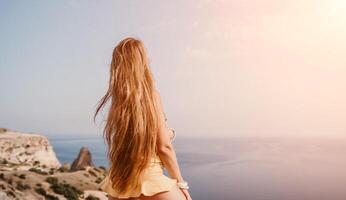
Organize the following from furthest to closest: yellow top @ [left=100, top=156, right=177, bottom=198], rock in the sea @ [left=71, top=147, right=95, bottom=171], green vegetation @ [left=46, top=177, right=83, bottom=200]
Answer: rock in the sea @ [left=71, top=147, right=95, bottom=171] < green vegetation @ [left=46, top=177, right=83, bottom=200] < yellow top @ [left=100, top=156, right=177, bottom=198]

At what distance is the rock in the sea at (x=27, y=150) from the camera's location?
4828 cm

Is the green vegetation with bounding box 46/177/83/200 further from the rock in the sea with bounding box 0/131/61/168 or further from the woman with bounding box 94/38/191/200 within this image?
the woman with bounding box 94/38/191/200

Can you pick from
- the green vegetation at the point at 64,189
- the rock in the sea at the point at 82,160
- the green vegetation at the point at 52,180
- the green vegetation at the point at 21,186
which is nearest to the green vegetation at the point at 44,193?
the green vegetation at the point at 21,186

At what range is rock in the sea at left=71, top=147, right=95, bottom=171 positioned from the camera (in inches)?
2212

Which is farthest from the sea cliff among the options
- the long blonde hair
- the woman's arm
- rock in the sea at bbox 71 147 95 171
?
the woman's arm

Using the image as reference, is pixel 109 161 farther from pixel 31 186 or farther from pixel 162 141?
pixel 31 186

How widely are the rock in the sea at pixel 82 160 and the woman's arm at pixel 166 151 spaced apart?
2069 inches

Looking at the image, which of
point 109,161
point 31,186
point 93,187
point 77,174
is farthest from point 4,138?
point 109,161

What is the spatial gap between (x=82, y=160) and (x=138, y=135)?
54.6 m

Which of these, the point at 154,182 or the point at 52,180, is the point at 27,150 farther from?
the point at 154,182

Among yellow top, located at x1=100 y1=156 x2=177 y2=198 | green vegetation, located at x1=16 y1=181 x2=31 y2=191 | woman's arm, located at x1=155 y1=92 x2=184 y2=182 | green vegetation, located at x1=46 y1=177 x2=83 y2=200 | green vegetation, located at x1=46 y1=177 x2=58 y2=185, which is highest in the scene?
woman's arm, located at x1=155 y1=92 x2=184 y2=182

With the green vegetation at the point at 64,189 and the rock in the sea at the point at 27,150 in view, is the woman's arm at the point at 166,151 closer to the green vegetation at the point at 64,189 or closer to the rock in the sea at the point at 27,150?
the green vegetation at the point at 64,189

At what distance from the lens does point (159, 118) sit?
3.92 meters

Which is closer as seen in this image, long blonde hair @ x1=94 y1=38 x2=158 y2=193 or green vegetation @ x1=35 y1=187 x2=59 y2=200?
long blonde hair @ x1=94 y1=38 x2=158 y2=193
